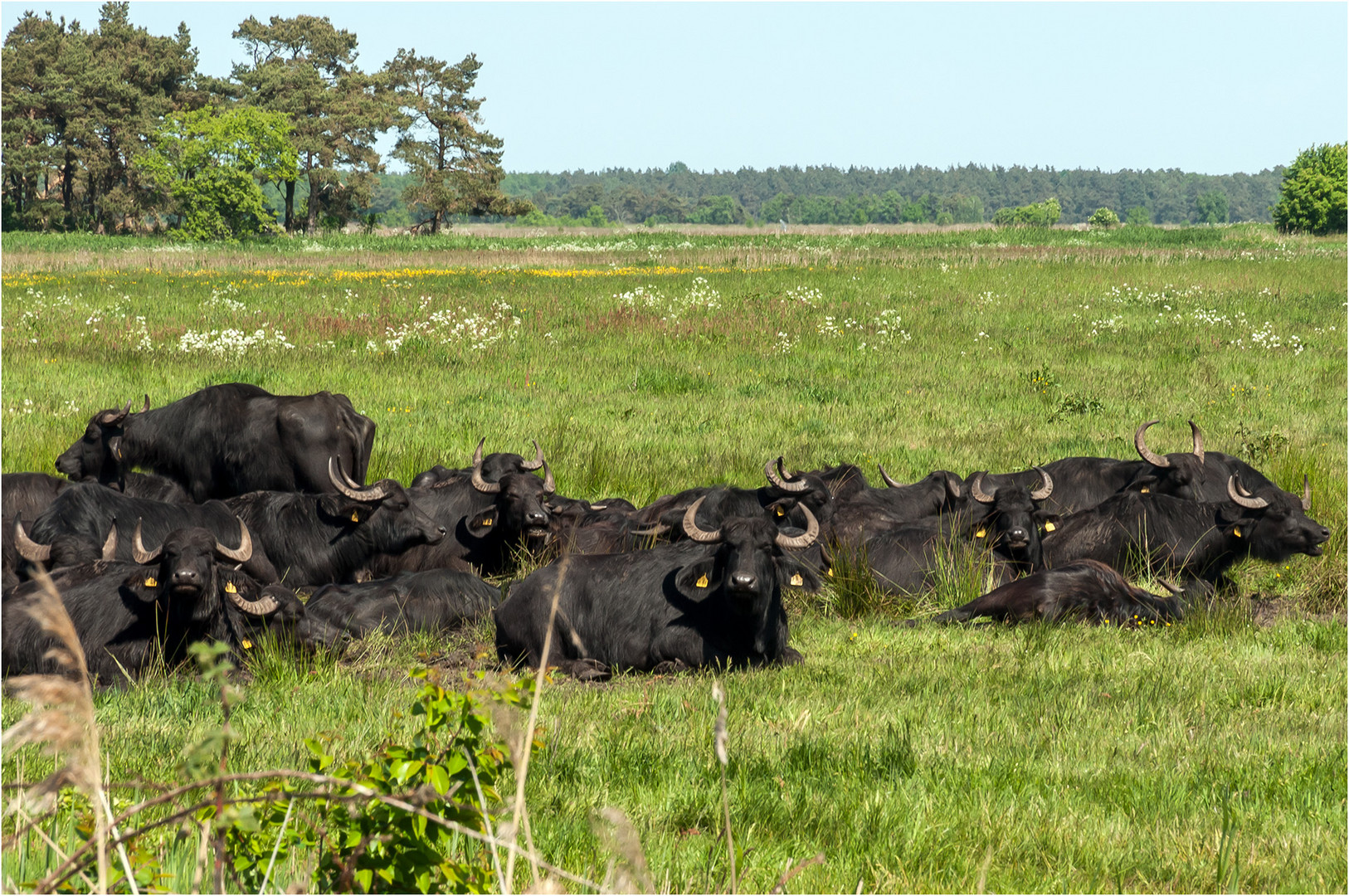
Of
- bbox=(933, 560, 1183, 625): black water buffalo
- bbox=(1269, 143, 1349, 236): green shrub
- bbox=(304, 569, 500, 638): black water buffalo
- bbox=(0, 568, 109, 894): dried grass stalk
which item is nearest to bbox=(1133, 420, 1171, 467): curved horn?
bbox=(933, 560, 1183, 625): black water buffalo

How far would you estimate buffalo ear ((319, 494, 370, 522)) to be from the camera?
9.74m

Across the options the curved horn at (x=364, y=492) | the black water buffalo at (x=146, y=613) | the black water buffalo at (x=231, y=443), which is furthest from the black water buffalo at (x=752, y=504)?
the black water buffalo at (x=231, y=443)

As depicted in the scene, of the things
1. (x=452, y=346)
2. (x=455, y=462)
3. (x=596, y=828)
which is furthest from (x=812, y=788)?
(x=452, y=346)

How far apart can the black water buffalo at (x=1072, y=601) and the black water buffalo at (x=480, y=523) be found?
3511mm

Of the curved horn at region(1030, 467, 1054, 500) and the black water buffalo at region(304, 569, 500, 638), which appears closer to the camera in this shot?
the black water buffalo at region(304, 569, 500, 638)

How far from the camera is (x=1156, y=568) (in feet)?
30.7

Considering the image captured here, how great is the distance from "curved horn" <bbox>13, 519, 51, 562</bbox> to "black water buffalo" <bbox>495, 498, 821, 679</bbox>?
3.33m

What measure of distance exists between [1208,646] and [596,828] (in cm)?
608

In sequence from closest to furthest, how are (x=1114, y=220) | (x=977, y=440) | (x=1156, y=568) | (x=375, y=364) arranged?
(x=1156, y=568), (x=977, y=440), (x=375, y=364), (x=1114, y=220)

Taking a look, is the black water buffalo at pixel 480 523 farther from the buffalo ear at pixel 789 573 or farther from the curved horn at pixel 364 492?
the buffalo ear at pixel 789 573

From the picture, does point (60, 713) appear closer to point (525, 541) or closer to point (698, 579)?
point (698, 579)

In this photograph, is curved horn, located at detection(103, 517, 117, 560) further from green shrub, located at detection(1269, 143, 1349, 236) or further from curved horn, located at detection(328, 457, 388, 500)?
green shrub, located at detection(1269, 143, 1349, 236)

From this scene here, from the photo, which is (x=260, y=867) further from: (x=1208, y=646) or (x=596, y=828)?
(x=1208, y=646)

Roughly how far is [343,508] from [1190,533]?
704 centimetres
